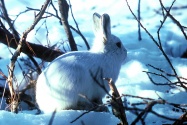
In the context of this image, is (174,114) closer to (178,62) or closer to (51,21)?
(178,62)

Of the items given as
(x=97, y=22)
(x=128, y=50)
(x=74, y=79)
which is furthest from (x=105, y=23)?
(x=128, y=50)

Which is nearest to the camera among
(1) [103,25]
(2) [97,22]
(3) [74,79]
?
(3) [74,79]

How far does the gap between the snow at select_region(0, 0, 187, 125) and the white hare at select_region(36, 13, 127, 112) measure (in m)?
0.21

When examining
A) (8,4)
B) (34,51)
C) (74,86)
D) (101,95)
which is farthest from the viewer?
(8,4)

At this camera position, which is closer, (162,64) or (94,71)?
(94,71)

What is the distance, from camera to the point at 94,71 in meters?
2.58

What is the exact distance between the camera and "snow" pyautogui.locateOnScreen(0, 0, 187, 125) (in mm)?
2299

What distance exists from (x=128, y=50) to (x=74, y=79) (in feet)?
9.40

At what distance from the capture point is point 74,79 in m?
2.51

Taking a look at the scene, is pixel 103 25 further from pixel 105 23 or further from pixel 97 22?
pixel 97 22

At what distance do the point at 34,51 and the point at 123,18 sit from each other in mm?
2939

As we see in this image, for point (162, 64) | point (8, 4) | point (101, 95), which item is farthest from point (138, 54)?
point (8, 4)

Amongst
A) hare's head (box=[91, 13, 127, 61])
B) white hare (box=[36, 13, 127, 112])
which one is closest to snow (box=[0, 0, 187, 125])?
white hare (box=[36, 13, 127, 112])

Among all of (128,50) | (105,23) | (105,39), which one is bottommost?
(128,50)
